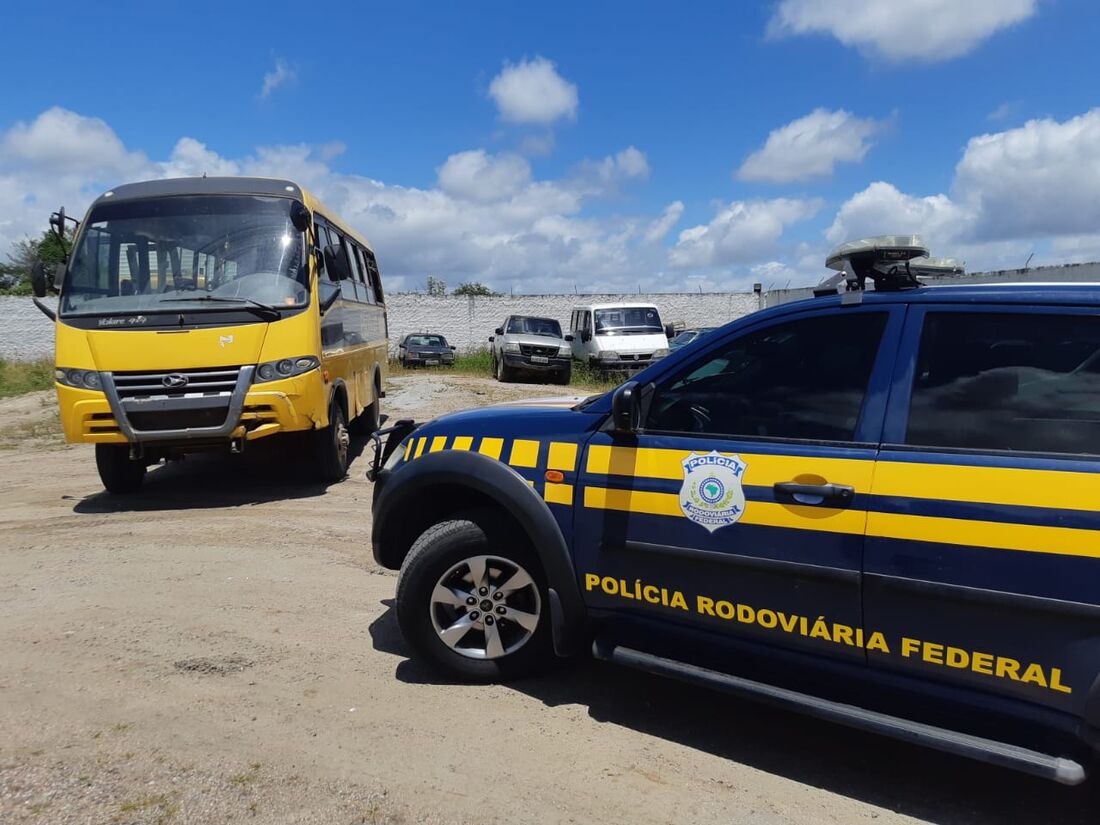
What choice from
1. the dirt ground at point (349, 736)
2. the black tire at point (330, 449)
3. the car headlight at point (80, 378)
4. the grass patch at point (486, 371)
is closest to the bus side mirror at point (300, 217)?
the black tire at point (330, 449)

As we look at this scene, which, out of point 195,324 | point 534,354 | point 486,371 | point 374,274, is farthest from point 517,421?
point 486,371

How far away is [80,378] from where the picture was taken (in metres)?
6.81

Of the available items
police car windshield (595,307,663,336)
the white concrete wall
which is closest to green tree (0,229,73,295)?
the white concrete wall

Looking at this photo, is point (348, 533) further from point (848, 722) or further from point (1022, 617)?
point (1022, 617)

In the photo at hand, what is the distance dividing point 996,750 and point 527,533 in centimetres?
186

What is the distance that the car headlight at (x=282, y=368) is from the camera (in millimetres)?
6934

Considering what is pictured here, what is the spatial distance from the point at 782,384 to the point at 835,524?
23.7 inches

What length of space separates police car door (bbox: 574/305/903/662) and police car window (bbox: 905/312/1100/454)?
0.51 feet

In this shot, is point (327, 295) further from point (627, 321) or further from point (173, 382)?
point (627, 321)

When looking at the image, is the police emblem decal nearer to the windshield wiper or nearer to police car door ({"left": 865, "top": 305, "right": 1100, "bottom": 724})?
police car door ({"left": 865, "top": 305, "right": 1100, "bottom": 724})

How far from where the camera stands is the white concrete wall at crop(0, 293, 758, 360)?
28.8 meters

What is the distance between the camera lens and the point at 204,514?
695 cm

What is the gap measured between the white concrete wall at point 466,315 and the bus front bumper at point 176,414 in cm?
2361

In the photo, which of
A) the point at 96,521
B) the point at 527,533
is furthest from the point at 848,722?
the point at 96,521
